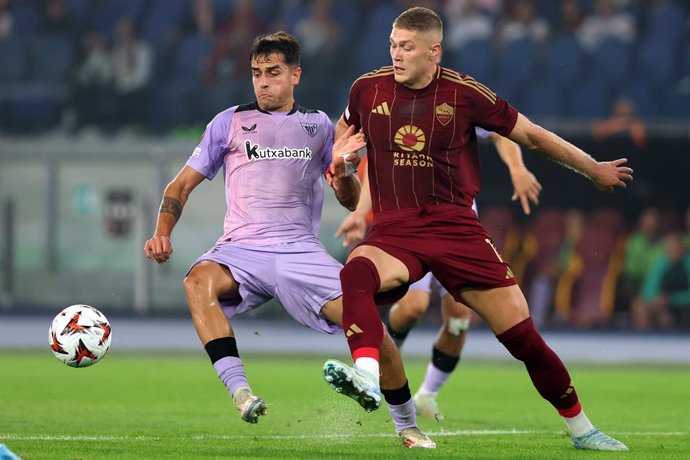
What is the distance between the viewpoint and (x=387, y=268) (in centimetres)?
684

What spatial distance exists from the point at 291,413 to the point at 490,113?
336 cm

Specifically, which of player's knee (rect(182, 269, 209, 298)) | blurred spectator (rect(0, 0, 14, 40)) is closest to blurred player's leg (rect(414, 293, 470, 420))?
player's knee (rect(182, 269, 209, 298))

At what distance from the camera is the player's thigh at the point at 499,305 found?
23.0 feet

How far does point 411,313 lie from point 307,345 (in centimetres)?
781

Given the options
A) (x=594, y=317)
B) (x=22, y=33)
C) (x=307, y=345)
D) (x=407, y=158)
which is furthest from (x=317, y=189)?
(x=22, y=33)

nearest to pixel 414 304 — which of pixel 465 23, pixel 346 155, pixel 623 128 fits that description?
pixel 346 155

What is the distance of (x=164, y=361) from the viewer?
1467 cm

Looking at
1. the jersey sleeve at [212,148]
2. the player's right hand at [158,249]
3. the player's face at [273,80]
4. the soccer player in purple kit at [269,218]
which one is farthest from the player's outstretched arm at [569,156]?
the player's right hand at [158,249]

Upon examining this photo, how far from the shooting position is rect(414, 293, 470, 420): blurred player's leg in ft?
31.9

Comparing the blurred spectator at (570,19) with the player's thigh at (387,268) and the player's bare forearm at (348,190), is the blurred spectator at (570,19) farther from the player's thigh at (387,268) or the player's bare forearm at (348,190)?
the player's thigh at (387,268)

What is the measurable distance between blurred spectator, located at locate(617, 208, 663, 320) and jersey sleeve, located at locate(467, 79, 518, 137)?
37.0 feet

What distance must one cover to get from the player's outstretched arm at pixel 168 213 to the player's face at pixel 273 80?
568 mm

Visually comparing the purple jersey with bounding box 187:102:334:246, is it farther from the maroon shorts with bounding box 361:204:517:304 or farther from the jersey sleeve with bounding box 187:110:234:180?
the maroon shorts with bounding box 361:204:517:304

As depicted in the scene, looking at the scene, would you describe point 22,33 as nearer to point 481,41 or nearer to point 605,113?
point 481,41
